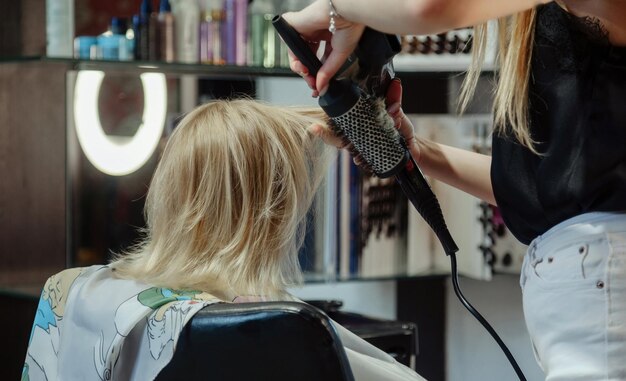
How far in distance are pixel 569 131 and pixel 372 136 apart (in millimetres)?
241

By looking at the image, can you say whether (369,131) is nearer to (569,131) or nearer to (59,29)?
(569,131)

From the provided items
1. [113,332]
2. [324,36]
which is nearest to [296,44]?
[324,36]

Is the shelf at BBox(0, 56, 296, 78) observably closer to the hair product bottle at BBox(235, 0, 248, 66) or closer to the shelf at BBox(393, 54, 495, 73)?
the hair product bottle at BBox(235, 0, 248, 66)

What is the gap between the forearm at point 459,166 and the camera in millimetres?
1551

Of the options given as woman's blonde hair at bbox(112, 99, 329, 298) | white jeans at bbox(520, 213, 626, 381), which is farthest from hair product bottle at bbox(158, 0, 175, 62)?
white jeans at bbox(520, 213, 626, 381)

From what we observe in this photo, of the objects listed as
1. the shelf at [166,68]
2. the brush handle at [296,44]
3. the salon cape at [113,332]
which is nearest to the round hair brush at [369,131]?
the brush handle at [296,44]

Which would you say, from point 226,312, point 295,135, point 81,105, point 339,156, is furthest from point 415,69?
point 226,312

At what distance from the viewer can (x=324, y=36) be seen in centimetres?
118

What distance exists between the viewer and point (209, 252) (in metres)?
1.40

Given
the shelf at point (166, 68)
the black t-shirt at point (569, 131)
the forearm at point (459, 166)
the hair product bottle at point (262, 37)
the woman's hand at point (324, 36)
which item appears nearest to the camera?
the woman's hand at point (324, 36)

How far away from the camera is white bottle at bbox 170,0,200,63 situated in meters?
2.32

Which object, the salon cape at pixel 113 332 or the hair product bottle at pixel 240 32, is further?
the hair product bottle at pixel 240 32

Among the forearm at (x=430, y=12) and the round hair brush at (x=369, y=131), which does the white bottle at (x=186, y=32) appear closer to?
the round hair brush at (x=369, y=131)

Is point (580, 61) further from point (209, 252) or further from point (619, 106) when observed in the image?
point (209, 252)
